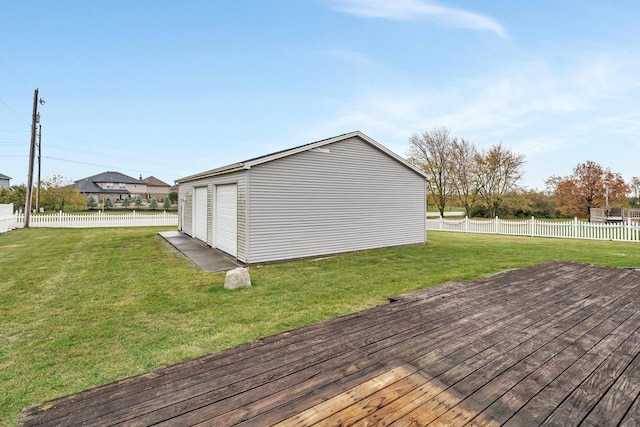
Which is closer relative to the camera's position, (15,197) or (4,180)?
(15,197)

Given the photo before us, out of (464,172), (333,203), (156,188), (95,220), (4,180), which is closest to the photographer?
(333,203)

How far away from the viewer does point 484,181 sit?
24.2 metres

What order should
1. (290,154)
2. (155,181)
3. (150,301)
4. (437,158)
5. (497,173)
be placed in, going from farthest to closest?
(155,181)
(437,158)
(497,173)
(290,154)
(150,301)

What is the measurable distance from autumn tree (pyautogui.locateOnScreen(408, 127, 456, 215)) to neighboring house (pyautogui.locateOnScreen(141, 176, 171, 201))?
51965 millimetres

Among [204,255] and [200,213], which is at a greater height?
[200,213]

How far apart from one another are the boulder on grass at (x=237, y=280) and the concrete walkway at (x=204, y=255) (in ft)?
5.39

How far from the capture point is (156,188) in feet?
203

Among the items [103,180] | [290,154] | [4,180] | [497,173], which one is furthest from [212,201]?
[4,180]

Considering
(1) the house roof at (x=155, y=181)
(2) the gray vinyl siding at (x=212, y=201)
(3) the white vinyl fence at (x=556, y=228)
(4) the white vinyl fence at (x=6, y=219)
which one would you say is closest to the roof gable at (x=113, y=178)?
(1) the house roof at (x=155, y=181)

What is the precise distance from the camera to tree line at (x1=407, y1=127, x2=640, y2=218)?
2377 cm

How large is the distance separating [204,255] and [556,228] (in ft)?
54.4

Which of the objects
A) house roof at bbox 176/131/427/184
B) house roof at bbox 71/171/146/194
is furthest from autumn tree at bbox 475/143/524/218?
house roof at bbox 71/171/146/194

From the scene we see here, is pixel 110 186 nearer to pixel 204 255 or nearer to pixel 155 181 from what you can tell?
pixel 155 181

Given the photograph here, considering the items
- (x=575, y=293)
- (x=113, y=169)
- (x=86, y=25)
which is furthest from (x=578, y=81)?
(x=113, y=169)
